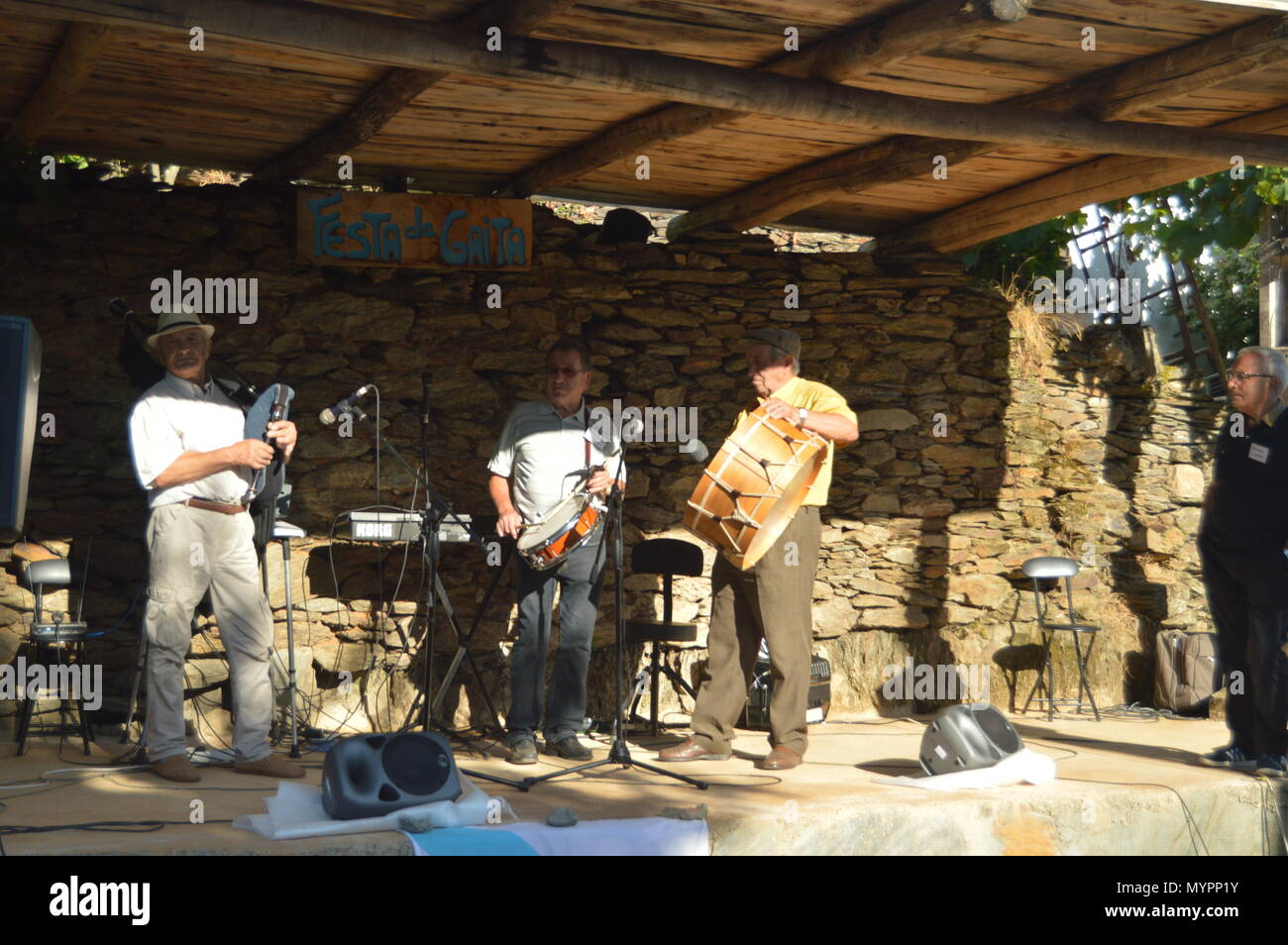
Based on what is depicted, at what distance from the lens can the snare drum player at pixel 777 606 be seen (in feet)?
16.2

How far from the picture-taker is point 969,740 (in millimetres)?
4535

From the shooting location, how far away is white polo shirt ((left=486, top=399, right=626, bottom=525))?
17.1 ft

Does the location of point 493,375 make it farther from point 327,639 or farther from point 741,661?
Result: point 741,661

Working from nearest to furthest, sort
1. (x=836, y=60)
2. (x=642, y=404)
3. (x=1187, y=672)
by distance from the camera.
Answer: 1. (x=836, y=60)
2. (x=642, y=404)
3. (x=1187, y=672)

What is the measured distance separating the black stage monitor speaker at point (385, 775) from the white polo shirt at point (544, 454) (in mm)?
1438

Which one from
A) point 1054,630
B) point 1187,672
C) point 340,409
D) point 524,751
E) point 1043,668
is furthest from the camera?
point 1054,630

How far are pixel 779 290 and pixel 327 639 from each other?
3.09 metres

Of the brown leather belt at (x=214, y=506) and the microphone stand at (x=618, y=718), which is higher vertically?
the brown leather belt at (x=214, y=506)

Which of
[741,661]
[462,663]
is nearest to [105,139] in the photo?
[462,663]

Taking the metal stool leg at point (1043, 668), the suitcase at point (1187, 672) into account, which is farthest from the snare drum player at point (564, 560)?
the suitcase at point (1187, 672)

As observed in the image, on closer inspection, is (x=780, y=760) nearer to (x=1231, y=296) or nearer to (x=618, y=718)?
(x=618, y=718)

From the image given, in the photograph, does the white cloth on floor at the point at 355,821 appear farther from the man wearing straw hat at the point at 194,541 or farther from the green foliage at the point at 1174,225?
the green foliage at the point at 1174,225

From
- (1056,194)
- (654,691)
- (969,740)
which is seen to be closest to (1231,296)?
(1056,194)

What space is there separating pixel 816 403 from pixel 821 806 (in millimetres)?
1691
